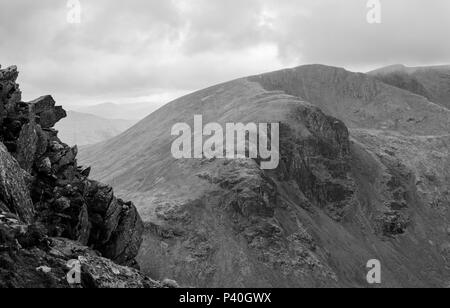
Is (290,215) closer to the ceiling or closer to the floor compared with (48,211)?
closer to the ceiling

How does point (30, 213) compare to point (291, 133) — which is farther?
point (291, 133)

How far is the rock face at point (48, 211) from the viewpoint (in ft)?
85.8

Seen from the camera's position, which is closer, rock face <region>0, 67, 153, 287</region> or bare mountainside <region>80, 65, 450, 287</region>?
rock face <region>0, 67, 153, 287</region>

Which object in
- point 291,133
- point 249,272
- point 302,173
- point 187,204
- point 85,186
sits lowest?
point 249,272

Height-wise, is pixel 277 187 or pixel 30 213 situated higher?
pixel 277 187

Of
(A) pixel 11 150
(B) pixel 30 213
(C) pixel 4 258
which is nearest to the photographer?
(C) pixel 4 258

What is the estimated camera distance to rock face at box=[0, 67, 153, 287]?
85.8 feet

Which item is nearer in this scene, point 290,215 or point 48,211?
point 48,211

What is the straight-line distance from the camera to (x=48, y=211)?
37.4 meters

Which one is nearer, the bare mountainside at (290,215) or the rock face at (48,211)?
the rock face at (48,211)

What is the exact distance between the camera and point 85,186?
4350cm
